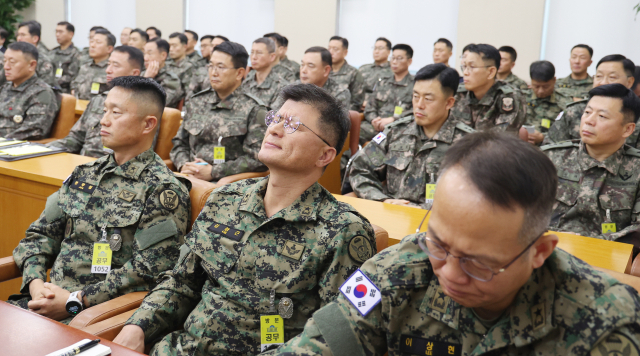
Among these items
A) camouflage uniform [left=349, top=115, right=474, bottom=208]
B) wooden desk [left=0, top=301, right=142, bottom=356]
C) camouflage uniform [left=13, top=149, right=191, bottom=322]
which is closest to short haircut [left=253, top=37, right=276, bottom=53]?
camouflage uniform [left=349, top=115, right=474, bottom=208]

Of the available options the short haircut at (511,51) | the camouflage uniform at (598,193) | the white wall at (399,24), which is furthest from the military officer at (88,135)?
the white wall at (399,24)

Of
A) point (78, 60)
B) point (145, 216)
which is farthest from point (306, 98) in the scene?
point (78, 60)

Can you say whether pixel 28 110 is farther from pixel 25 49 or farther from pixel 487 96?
pixel 487 96

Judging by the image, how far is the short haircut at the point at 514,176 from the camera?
798mm

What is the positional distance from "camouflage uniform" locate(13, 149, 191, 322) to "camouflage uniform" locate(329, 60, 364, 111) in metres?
4.59

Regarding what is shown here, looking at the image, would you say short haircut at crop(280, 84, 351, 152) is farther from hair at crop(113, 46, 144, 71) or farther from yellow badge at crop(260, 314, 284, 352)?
hair at crop(113, 46, 144, 71)

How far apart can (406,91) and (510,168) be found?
5.29 meters

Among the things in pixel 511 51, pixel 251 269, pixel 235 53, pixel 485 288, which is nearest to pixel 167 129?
pixel 235 53

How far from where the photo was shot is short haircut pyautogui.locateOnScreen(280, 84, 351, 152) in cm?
164

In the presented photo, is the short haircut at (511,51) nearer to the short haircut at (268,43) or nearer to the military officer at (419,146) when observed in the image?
the short haircut at (268,43)

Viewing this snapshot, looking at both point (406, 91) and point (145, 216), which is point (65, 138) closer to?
point (145, 216)

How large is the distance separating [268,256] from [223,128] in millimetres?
2150

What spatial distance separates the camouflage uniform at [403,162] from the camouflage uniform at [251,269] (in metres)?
1.44

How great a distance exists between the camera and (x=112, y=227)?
1796mm
